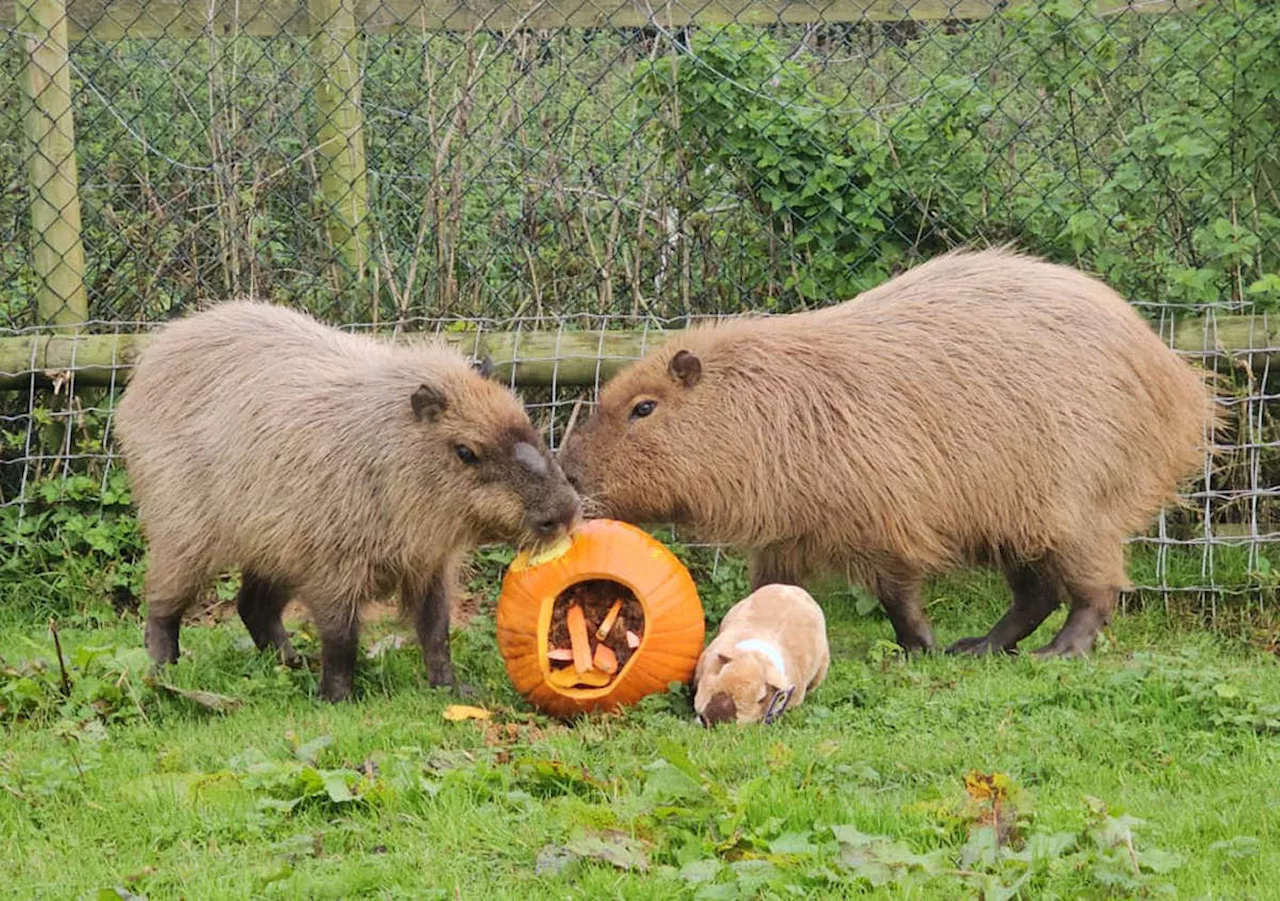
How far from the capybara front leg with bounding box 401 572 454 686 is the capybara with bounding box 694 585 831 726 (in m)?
0.94

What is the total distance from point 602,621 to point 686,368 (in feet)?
3.55

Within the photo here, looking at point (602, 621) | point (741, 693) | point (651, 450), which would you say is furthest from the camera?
point (651, 450)

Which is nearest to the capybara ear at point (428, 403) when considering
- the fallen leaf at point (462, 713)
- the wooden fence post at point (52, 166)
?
the fallen leaf at point (462, 713)

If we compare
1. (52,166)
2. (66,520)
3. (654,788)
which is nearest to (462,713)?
(654,788)

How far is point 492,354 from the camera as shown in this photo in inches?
285

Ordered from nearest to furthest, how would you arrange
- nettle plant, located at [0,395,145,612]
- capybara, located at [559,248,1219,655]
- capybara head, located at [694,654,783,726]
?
capybara head, located at [694,654,783,726] < capybara, located at [559,248,1219,655] < nettle plant, located at [0,395,145,612]

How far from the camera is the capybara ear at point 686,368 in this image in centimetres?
615

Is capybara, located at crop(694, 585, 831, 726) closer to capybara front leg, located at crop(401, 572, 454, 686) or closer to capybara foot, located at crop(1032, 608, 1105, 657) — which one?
capybara front leg, located at crop(401, 572, 454, 686)

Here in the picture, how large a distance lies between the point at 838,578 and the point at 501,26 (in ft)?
9.65

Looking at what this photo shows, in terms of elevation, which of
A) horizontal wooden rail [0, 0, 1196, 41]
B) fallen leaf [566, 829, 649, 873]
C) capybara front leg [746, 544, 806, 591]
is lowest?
fallen leaf [566, 829, 649, 873]

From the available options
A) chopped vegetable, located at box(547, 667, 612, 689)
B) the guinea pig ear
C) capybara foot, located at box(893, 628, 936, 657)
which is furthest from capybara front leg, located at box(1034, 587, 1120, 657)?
chopped vegetable, located at box(547, 667, 612, 689)

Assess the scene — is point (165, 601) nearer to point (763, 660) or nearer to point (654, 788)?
point (763, 660)

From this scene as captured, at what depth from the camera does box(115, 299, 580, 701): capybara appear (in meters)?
5.52

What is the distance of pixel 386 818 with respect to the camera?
4.22m
